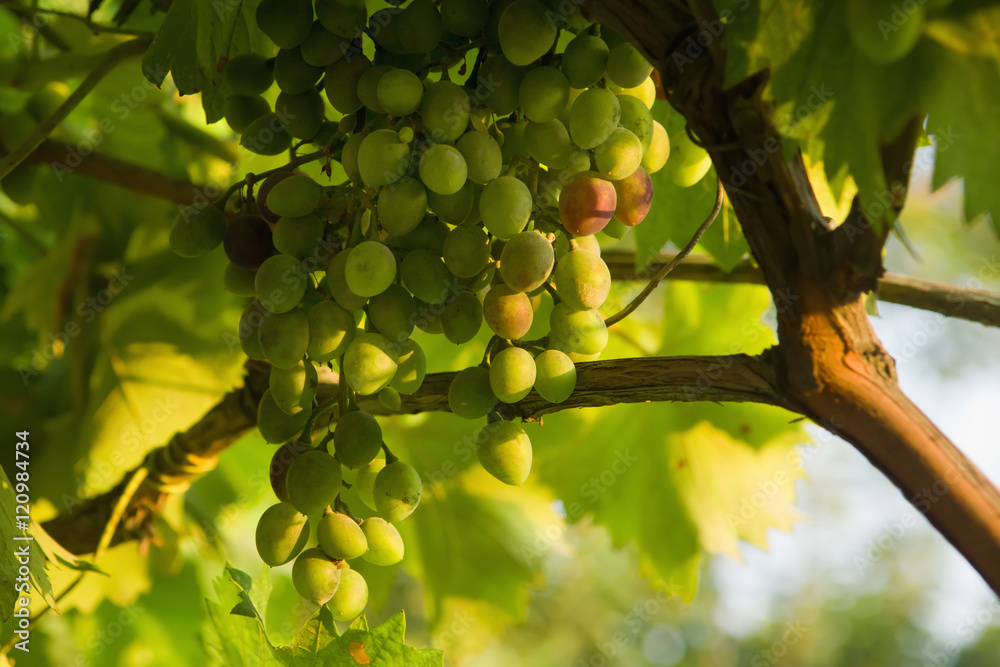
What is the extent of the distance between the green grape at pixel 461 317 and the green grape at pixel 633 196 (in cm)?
8

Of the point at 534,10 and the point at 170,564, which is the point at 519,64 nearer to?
the point at 534,10

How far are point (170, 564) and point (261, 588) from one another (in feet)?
1.31

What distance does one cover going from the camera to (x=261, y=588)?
19.0 inches

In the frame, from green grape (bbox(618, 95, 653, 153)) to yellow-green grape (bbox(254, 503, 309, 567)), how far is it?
0.23 m

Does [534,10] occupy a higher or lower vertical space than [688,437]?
higher

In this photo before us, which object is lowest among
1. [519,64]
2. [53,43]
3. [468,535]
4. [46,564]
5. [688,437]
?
[468,535]

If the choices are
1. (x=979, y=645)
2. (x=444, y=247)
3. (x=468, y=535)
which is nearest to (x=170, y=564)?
(x=468, y=535)

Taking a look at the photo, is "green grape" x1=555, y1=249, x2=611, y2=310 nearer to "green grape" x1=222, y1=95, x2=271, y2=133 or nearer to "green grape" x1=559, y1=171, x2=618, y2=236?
"green grape" x1=559, y1=171, x2=618, y2=236

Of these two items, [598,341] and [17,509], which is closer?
[598,341]

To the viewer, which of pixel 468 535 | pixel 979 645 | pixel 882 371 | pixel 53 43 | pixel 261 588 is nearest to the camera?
pixel 882 371

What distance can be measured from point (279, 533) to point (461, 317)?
A: 128mm

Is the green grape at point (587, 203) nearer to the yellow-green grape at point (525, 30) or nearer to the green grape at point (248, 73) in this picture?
the yellow-green grape at point (525, 30)

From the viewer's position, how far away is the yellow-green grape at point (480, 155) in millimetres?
353

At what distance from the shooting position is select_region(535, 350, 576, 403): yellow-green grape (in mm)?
354
